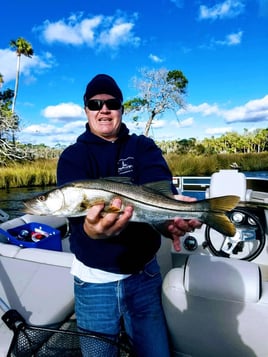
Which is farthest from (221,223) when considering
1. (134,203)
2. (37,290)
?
(37,290)

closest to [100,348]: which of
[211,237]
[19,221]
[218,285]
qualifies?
[218,285]

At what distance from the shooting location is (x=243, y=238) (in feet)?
13.6

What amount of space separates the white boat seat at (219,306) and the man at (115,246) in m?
0.17

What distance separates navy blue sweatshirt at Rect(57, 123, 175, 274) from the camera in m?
1.82

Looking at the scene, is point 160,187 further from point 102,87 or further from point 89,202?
point 102,87

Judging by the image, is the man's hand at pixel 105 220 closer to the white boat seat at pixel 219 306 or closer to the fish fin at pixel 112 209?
the fish fin at pixel 112 209

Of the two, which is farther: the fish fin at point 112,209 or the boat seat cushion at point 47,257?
the boat seat cushion at point 47,257

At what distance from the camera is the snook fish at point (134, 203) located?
164cm

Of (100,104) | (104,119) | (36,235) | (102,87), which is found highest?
(102,87)

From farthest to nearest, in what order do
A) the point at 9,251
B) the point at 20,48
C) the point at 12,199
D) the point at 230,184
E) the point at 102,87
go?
the point at 20,48, the point at 12,199, the point at 230,184, the point at 9,251, the point at 102,87

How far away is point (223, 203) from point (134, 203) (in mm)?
509

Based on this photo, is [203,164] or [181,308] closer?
[181,308]

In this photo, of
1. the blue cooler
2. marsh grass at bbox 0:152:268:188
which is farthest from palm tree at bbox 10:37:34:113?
the blue cooler

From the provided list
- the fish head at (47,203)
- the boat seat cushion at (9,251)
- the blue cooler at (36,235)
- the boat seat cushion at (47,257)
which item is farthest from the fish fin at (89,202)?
the blue cooler at (36,235)
